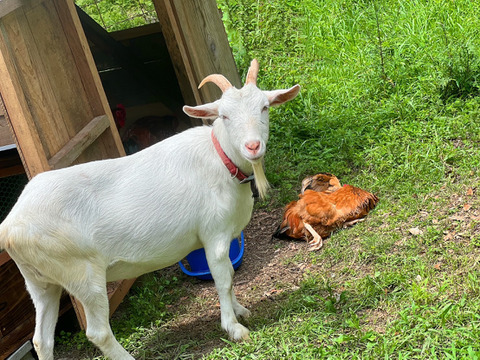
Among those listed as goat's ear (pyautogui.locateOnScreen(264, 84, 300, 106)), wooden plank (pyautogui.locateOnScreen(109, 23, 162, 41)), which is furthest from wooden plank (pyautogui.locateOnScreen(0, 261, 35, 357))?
wooden plank (pyautogui.locateOnScreen(109, 23, 162, 41))

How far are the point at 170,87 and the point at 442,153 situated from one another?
13.5ft

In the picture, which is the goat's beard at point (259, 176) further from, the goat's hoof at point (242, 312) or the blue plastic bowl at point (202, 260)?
the blue plastic bowl at point (202, 260)

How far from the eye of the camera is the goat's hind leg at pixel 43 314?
397 centimetres

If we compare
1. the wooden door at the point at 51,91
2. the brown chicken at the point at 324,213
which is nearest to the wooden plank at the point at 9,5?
the wooden door at the point at 51,91

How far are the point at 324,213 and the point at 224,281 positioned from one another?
1384mm

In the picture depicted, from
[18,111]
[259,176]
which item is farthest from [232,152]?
[18,111]

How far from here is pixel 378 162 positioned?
5895 millimetres

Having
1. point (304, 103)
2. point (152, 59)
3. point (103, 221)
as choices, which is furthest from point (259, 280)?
point (152, 59)

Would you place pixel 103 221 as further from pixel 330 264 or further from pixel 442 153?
pixel 442 153

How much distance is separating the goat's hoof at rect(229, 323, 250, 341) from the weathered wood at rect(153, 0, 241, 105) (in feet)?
8.78

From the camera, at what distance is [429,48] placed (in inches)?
273

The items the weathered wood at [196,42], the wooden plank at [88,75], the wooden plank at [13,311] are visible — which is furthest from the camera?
the weathered wood at [196,42]

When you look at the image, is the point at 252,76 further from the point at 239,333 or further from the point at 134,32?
the point at 134,32

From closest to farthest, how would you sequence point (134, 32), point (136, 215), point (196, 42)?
point (136, 215)
point (196, 42)
point (134, 32)
